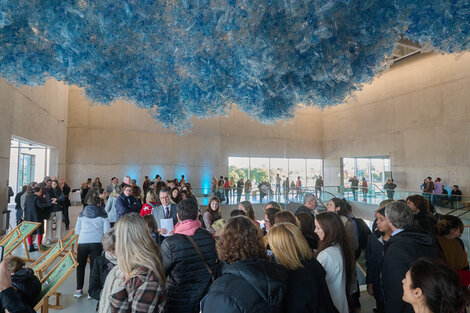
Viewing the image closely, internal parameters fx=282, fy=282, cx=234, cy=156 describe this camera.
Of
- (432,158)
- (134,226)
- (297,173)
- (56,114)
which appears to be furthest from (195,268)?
(297,173)

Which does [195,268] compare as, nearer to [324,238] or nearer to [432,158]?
[324,238]

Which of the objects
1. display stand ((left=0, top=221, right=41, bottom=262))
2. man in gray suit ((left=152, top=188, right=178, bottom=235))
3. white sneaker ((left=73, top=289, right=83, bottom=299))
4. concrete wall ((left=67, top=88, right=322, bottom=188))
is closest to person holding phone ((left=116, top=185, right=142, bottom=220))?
man in gray suit ((left=152, top=188, right=178, bottom=235))

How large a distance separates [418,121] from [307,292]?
53.4 ft

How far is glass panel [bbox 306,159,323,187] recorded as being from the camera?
20.9 m

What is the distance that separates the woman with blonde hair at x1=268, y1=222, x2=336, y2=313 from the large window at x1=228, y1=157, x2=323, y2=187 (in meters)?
17.1

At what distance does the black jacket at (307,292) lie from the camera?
165cm

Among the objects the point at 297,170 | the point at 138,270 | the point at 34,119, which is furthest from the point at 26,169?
the point at 297,170

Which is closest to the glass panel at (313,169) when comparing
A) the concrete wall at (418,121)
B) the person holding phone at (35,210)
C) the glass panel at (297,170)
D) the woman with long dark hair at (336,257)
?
the glass panel at (297,170)

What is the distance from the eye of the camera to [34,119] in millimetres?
10344

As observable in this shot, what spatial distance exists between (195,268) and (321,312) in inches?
38.6

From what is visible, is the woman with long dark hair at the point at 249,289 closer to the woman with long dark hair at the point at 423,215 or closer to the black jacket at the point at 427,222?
the woman with long dark hair at the point at 423,215

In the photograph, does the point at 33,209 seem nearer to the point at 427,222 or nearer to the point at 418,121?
the point at 427,222

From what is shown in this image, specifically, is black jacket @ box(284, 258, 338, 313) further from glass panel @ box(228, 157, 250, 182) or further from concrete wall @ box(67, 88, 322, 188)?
glass panel @ box(228, 157, 250, 182)

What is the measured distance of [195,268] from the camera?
87.6 inches
